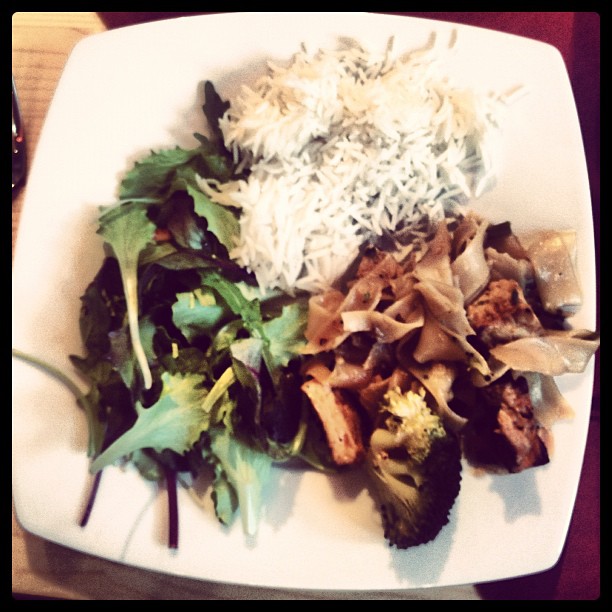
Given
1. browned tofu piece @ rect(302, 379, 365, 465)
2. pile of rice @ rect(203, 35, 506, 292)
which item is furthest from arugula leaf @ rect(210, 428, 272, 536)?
pile of rice @ rect(203, 35, 506, 292)

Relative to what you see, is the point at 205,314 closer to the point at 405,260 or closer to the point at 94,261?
the point at 94,261

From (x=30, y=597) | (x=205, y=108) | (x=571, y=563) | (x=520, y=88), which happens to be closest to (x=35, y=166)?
(x=205, y=108)

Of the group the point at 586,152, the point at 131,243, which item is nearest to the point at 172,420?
the point at 131,243

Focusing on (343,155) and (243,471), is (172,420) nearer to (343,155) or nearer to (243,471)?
(243,471)

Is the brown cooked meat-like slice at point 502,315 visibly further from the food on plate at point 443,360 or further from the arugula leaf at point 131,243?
the arugula leaf at point 131,243

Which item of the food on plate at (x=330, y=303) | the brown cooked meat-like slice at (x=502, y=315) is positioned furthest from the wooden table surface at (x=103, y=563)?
the brown cooked meat-like slice at (x=502, y=315)
